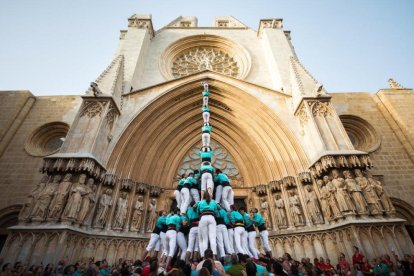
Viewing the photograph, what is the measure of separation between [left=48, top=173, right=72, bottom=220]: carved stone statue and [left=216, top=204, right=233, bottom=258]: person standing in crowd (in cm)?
501

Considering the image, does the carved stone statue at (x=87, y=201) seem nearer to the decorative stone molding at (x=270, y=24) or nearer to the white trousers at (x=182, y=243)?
the white trousers at (x=182, y=243)

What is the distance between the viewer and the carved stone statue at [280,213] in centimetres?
866

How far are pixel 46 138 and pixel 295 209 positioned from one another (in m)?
12.4

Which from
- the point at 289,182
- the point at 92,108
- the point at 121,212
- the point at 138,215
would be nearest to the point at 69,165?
the point at 121,212

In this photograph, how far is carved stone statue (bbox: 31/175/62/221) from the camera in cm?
664

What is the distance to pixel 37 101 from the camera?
12180mm

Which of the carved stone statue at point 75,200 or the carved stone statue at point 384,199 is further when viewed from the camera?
the carved stone statue at point 384,199

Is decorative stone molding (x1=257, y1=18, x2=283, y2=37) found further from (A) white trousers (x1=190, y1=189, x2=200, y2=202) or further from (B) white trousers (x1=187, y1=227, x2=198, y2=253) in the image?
(B) white trousers (x1=187, y1=227, x2=198, y2=253)

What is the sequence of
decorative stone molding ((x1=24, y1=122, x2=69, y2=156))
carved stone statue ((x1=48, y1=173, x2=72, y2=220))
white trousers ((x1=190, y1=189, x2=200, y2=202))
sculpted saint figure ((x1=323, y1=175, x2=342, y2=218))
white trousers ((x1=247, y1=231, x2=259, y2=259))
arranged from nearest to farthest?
white trousers ((x1=247, y1=231, x2=259, y2=259)) → white trousers ((x1=190, y1=189, x2=200, y2=202)) → carved stone statue ((x1=48, y1=173, x2=72, y2=220)) → sculpted saint figure ((x1=323, y1=175, x2=342, y2=218)) → decorative stone molding ((x1=24, y1=122, x2=69, y2=156))

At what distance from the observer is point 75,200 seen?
690 cm

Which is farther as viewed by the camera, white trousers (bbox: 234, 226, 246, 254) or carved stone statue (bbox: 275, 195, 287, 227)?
carved stone statue (bbox: 275, 195, 287, 227)

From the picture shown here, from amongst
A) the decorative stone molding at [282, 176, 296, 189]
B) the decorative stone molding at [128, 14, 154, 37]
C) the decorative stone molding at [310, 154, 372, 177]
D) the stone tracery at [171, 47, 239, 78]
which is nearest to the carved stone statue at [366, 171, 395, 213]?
the decorative stone molding at [310, 154, 372, 177]

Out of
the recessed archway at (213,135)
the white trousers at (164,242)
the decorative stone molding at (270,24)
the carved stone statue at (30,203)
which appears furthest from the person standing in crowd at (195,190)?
the decorative stone molding at (270,24)

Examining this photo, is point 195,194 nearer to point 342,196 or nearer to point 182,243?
point 182,243
